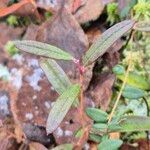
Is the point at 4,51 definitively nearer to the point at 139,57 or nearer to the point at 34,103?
the point at 34,103

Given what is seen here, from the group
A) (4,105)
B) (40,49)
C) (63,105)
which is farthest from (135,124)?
(4,105)

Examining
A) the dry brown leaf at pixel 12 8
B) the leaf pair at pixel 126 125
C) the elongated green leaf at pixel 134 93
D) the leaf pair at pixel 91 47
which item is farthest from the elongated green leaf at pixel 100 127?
the dry brown leaf at pixel 12 8

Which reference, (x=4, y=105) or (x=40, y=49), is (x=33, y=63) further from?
(x=40, y=49)

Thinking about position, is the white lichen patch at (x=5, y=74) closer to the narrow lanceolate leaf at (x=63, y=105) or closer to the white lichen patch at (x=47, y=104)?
the white lichen patch at (x=47, y=104)

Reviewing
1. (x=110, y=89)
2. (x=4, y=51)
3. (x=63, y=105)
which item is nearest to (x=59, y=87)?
(x=63, y=105)

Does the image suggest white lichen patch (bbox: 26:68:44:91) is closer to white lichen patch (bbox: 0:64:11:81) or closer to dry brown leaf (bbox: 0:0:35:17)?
white lichen patch (bbox: 0:64:11:81)

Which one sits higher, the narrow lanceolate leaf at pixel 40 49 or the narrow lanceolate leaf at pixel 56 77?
the narrow lanceolate leaf at pixel 40 49

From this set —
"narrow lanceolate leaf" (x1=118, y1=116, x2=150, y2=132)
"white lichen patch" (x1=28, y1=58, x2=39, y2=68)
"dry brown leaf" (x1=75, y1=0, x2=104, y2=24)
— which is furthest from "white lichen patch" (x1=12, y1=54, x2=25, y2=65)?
"narrow lanceolate leaf" (x1=118, y1=116, x2=150, y2=132)
